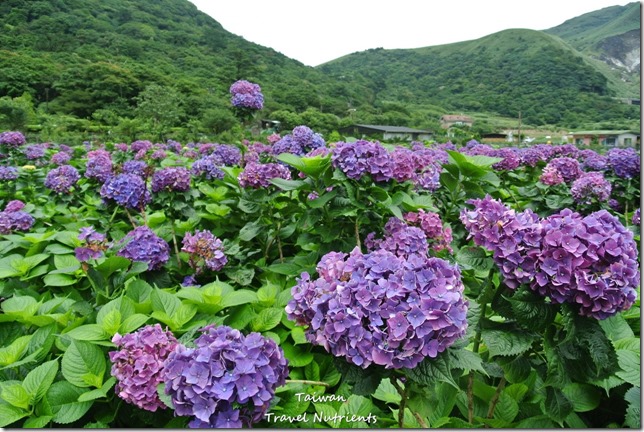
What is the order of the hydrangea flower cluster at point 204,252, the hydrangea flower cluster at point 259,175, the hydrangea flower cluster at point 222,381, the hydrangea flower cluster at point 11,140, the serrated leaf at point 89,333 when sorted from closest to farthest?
the hydrangea flower cluster at point 222,381, the serrated leaf at point 89,333, the hydrangea flower cluster at point 204,252, the hydrangea flower cluster at point 259,175, the hydrangea flower cluster at point 11,140

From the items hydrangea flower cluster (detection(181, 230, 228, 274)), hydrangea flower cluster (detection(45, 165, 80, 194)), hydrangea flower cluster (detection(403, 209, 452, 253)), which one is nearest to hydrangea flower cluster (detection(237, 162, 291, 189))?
hydrangea flower cluster (detection(181, 230, 228, 274))

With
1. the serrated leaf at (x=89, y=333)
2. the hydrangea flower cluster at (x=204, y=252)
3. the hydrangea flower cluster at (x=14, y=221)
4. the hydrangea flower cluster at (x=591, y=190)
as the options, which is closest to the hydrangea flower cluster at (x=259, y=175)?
the hydrangea flower cluster at (x=204, y=252)

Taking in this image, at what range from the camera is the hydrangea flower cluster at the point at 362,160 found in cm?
216

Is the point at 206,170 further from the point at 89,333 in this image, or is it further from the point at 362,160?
the point at 89,333

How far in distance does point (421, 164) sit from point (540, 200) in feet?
4.88

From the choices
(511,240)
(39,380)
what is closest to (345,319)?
(511,240)

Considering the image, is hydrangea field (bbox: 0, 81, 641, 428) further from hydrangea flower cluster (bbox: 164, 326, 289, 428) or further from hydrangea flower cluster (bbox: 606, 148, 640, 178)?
hydrangea flower cluster (bbox: 606, 148, 640, 178)

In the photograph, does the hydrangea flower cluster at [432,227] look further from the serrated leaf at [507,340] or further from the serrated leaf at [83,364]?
the serrated leaf at [83,364]

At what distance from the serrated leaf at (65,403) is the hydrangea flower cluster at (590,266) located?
5.14 feet

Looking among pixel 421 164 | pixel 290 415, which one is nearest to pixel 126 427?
pixel 290 415

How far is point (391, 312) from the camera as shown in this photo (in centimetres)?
115

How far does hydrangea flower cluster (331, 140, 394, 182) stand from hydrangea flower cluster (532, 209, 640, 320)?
40.0 inches

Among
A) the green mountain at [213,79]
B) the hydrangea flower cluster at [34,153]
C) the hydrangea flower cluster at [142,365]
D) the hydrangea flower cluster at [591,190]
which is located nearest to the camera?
the hydrangea flower cluster at [142,365]

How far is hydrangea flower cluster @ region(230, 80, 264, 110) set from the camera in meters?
4.10
